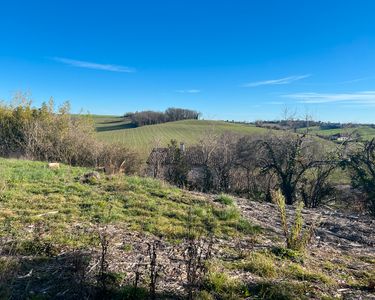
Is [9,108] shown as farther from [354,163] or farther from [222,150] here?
[354,163]

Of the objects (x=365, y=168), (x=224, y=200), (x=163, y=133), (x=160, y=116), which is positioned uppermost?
(x=160, y=116)

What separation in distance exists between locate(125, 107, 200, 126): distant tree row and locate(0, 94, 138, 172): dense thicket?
4365cm

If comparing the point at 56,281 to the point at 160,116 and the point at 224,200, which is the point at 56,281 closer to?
the point at 224,200

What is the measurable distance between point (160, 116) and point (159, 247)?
222ft

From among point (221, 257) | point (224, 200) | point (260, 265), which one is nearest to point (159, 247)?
point (221, 257)

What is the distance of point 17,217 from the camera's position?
586 cm

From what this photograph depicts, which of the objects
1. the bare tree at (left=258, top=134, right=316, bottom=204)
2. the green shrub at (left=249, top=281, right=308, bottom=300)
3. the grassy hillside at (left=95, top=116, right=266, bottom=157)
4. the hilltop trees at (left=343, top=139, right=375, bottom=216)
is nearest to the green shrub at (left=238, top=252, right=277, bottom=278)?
the green shrub at (left=249, top=281, right=308, bottom=300)

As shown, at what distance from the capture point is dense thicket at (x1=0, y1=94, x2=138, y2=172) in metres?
19.1

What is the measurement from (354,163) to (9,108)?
85.0 feet

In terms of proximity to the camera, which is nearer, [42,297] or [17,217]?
[42,297]

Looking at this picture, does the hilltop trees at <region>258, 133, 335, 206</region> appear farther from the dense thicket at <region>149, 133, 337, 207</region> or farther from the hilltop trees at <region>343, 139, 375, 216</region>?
the hilltop trees at <region>343, 139, 375, 216</region>

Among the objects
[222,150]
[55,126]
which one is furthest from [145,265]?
[222,150]

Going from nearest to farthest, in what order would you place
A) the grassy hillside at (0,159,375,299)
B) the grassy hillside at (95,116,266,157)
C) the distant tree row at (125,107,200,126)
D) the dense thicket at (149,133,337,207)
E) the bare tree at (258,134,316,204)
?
the grassy hillside at (0,159,375,299), the bare tree at (258,134,316,204), the dense thicket at (149,133,337,207), the grassy hillside at (95,116,266,157), the distant tree row at (125,107,200,126)

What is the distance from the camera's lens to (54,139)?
19859 millimetres
